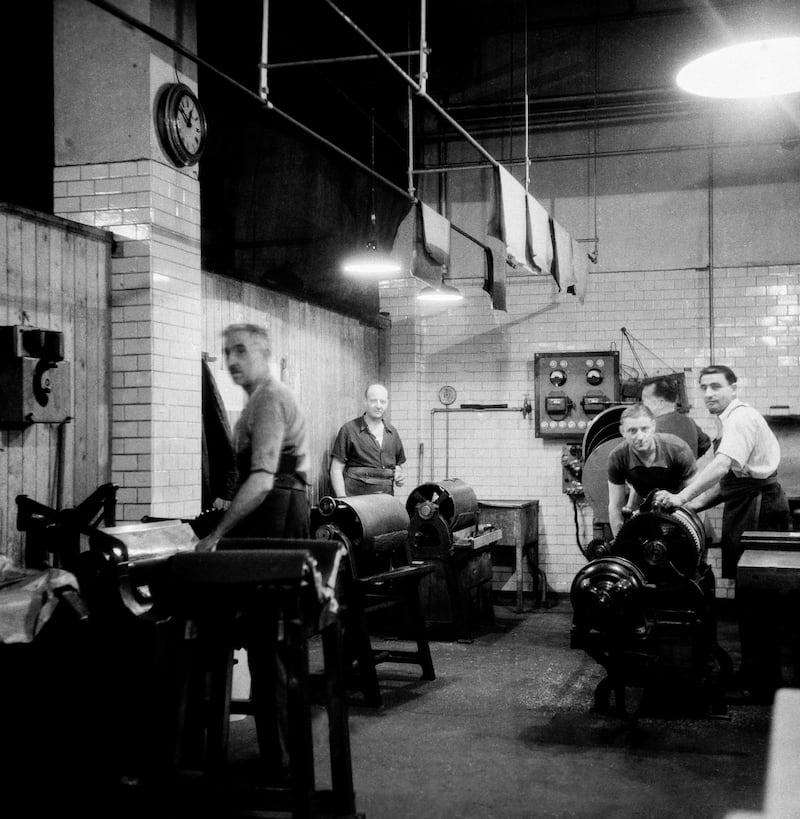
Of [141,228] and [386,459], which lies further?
[386,459]

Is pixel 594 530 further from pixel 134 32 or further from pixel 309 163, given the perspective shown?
pixel 134 32

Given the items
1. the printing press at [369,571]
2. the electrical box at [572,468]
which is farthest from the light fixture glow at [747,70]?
the electrical box at [572,468]

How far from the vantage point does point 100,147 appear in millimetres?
5523

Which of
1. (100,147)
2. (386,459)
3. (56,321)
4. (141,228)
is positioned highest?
(100,147)

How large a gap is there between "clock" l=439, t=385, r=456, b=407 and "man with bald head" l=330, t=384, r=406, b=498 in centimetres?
154

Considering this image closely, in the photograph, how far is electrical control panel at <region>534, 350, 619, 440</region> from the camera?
30.2 ft

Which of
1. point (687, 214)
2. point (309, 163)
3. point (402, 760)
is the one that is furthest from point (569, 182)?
point (402, 760)

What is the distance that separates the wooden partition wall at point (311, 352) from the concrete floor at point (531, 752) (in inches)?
89.3

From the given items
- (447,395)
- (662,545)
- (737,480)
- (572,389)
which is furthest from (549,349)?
(662,545)

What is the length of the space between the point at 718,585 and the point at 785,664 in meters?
3.16

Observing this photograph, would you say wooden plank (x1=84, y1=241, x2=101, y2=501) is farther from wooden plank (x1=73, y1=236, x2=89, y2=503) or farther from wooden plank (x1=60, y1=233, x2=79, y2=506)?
wooden plank (x1=60, y1=233, x2=79, y2=506)

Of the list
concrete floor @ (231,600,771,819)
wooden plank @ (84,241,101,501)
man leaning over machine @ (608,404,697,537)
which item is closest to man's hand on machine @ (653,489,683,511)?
man leaning over machine @ (608,404,697,537)

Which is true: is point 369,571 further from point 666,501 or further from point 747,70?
point 747,70

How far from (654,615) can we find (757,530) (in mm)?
1249
